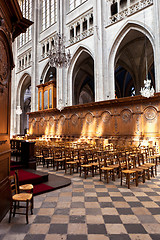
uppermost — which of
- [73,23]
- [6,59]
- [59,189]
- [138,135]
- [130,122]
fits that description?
[73,23]

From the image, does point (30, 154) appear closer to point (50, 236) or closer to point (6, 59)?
point (6, 59)

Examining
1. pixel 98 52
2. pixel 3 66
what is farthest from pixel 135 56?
pixel 3 66

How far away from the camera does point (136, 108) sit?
12.8 m

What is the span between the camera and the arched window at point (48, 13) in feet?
70.9

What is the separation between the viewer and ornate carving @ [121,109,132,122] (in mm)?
13188

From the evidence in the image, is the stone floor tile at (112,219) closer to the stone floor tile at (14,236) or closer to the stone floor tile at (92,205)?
the stone floor tile at (92,205)

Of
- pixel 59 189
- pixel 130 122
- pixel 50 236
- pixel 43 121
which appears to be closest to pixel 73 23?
pixel 43 121

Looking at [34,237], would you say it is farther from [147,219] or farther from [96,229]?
[147,219]

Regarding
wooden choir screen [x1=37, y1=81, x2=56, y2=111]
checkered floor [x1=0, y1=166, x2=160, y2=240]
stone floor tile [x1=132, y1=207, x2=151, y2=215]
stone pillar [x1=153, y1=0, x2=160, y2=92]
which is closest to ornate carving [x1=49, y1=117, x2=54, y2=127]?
wooden choir screen [x1=37, y1=81, x2=56, y2=111]

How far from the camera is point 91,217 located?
3.22 m

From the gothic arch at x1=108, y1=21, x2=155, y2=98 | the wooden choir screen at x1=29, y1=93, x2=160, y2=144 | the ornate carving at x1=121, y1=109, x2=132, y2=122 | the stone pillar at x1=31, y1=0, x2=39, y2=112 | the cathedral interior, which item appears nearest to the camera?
the cathedral interior

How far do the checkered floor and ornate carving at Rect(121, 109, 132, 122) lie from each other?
875 cm

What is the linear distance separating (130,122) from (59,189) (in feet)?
31.0

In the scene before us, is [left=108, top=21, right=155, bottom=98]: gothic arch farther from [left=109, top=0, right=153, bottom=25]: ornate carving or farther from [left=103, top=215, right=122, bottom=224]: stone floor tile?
[left=103, top=215, right=122, bottom=224]: stone floor tile
